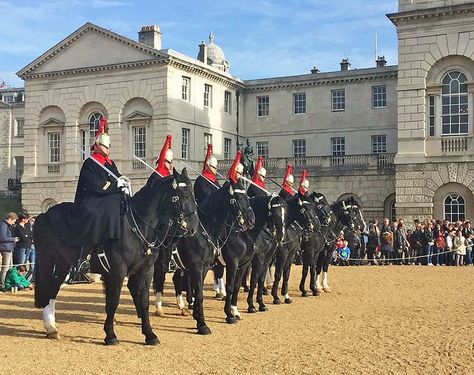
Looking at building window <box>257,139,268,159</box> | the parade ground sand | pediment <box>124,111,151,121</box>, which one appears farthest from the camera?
building window <box>257,139,268,159</box>

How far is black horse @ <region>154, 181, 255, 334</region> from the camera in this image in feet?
37.9

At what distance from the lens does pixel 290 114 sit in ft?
154

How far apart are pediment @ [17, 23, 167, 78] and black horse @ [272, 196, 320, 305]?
91.7 ft

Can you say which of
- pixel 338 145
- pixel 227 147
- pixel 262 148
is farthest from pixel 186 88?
pixel 338 145

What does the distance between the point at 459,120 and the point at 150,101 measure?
62.2 ft

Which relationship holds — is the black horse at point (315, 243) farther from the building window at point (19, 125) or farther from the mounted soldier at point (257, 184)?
the building window at point (19, 125)

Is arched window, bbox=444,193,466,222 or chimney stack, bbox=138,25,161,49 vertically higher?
chimney stack, bbox=138,25,161,49

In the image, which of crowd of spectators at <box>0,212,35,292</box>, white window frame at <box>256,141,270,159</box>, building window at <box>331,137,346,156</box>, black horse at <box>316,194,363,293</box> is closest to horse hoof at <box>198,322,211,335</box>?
black horse at <box>316,194,363,293</box>

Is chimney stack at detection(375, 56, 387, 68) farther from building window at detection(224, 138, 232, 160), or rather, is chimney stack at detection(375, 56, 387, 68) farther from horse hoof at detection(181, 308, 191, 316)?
horse hoof at detection(181, 308, 191, 316)

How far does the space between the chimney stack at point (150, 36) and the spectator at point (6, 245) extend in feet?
88.0

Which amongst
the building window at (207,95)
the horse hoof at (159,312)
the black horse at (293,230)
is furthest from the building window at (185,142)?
the horse hoof at (159,312)

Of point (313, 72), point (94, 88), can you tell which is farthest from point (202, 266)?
point (313, 72)

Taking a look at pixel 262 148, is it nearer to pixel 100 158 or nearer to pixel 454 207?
pixel 454 207

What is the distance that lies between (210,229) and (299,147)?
35434 millimetres
